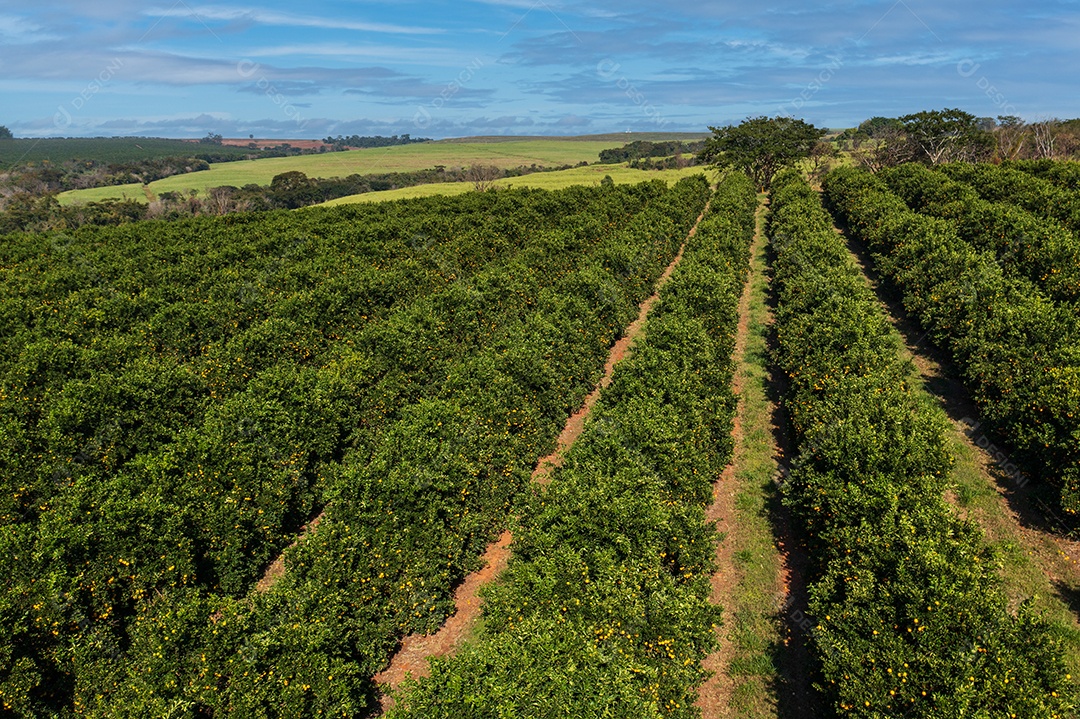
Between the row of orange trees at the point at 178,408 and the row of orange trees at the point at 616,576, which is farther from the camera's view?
the row of orange trees at the point at 178,408

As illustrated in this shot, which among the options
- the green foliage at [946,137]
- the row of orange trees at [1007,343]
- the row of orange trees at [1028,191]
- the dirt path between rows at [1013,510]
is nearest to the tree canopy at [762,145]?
the green foliage at [946,137]

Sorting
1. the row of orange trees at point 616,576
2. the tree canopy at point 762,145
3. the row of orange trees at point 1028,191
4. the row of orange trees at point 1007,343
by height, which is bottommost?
the row of orange trees at point 616,576

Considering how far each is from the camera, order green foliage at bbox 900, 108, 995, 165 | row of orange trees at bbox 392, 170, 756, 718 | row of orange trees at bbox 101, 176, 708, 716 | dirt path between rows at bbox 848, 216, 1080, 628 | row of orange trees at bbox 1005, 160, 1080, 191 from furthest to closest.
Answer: green foliage at bbox 900, 108, 995, 165 < row of orange trees at bbox 1005, 160, 1080, 191 < dirt path between rows at bbox 848, 216, 1080, 628 < row of orange trees at bbox 101, 176, 708, 716 < row of orange trees at bbox 392, 170, 756, 718

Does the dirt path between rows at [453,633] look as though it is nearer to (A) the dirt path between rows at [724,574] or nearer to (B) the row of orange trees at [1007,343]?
(A) the dirt path between rows at [724,574]

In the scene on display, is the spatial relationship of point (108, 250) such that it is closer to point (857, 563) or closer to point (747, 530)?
point (747, 530)

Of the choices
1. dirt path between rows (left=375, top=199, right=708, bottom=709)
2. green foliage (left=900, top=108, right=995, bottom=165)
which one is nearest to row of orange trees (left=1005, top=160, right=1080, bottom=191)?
green foliage (left=900, top=108, right=995, bottom=165)

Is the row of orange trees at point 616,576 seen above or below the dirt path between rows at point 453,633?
above

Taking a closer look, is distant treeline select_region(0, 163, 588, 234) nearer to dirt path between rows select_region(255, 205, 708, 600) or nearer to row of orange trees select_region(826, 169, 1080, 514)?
dirt path between rows select_region(255, 205, 708, 600)
